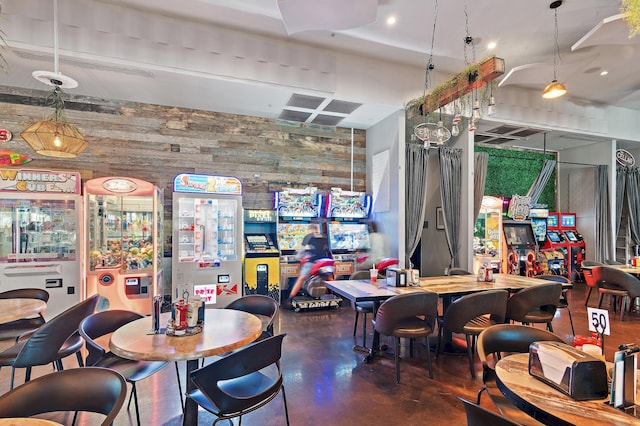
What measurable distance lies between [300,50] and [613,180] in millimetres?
7877

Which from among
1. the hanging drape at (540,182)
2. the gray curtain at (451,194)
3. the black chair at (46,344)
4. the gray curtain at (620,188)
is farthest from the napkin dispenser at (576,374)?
the gray curtain at (620,188)

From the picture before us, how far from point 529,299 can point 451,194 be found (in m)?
2.90

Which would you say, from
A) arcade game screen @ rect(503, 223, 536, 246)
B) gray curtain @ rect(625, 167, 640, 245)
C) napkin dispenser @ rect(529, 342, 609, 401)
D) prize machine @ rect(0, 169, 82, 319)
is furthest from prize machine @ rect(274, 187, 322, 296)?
gray curtain @ rect(625, 167, 640, 245)

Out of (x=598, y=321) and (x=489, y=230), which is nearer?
(x=598, y=321)

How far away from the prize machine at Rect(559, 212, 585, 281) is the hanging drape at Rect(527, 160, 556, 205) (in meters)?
0.68

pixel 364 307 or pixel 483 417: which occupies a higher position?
pixel 483 417

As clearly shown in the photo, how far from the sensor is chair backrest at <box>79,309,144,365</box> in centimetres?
206

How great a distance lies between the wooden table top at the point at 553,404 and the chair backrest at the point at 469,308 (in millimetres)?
1414

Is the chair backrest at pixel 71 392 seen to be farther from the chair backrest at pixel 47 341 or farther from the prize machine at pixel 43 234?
the prize machine at pixel 43 234

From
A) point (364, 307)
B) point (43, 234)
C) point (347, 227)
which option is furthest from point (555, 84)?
point (43, 234)

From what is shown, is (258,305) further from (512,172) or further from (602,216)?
(602,216)

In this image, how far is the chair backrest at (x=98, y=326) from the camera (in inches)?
81.0

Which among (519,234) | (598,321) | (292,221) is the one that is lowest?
(598,321)

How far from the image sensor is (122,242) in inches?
174
